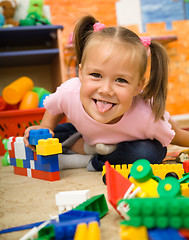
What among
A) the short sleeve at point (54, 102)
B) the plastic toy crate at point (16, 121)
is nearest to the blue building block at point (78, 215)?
the short sleeve at point (54, 102)

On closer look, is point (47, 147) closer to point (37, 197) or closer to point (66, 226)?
point (37, 197)

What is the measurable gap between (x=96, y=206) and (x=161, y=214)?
172 mm

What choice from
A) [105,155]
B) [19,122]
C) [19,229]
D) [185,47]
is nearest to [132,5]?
[185,47]

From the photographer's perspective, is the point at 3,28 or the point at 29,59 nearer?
the point at 3,28

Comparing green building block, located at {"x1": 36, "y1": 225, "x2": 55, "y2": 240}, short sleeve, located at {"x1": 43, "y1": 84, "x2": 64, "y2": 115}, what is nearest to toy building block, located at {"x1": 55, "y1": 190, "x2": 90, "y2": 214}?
green building block, located at {"x1": 36, "y1": 225, "x2": 55, "y2": 240}

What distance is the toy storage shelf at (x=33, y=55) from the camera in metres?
1.73

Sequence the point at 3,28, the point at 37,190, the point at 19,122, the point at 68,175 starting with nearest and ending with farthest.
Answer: the point at 37,190 < the point at 68,175 < the point at 19,122 < the point at 3,28

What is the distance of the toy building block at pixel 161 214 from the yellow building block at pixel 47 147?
44cm

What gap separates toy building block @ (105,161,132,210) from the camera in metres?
0.51

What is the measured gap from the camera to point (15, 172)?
3.22 feet

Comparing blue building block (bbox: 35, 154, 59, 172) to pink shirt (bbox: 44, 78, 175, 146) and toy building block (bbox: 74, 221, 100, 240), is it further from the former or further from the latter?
toy building block (bbox: 74, 221, 100, 240)

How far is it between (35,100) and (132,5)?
53.2 inches

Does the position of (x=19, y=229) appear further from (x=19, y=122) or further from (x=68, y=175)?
(x=19, y=122)

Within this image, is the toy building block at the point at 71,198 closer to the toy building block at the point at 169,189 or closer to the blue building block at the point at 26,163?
the toy building block at the point at 169,189
